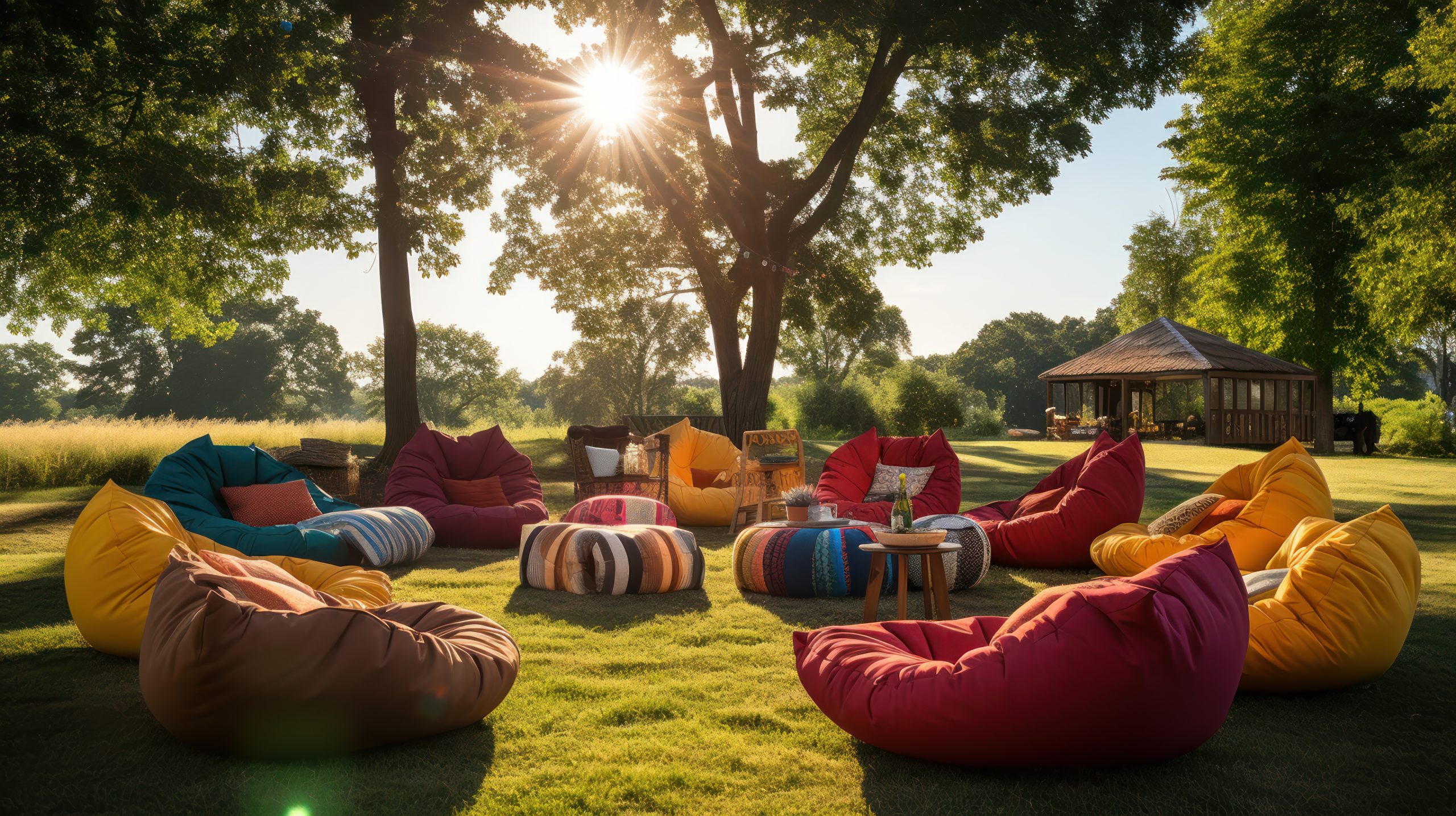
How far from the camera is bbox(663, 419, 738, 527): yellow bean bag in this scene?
8977mm

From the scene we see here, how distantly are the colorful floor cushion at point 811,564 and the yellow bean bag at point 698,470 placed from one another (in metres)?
3.68

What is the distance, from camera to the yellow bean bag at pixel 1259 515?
4.68 metres

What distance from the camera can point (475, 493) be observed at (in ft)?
25.8

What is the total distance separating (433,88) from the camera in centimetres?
1266

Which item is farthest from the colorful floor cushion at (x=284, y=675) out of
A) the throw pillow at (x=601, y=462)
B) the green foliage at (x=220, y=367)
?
the green foliage at (x=220, y=367)

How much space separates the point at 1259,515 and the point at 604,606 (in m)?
3.79

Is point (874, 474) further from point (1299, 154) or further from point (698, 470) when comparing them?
point (1299, 154)

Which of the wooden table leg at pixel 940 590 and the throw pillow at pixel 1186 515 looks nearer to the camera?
the wooden table leg at pixel 940 590

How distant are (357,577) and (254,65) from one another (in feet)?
30.3

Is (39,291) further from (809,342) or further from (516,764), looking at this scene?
(809,342)

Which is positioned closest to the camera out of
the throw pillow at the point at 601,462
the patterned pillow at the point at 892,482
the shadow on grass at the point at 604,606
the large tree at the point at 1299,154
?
the shadow on grass at the point at 604,606

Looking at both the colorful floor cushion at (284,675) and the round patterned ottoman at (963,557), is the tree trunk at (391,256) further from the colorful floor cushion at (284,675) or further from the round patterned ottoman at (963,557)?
the colorful floor cushion at (284,675)

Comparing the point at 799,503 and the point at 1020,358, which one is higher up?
the point at 1020,358

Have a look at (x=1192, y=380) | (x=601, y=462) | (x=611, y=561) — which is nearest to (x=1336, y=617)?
(x=611, y=561)
